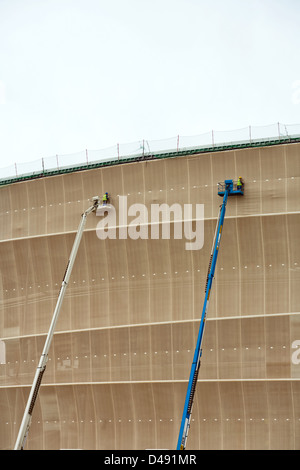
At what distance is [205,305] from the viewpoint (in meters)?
27.3

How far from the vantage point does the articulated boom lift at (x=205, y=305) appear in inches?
993

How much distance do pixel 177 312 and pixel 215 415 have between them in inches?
178

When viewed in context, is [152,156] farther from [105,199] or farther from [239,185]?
[239,185]

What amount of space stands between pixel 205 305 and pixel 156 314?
612 cm

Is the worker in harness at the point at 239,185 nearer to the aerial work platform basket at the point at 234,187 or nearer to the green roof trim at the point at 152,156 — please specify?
the aerial work platform basket at the point at 234,187

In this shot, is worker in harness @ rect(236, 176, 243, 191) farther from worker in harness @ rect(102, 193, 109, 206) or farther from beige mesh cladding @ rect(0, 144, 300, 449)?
worker in harness @ rect(102, 193, 109, 206)

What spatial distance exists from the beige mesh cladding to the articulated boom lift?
0.48 metres

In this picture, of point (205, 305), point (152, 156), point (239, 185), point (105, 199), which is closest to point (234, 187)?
point (239, 185)

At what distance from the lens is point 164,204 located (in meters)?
33.6

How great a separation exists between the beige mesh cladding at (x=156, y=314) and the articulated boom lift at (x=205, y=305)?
0.48 metres

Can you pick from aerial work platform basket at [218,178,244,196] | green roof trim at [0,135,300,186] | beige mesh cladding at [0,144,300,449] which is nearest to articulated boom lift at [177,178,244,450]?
aerial work platform basket at [218,178,244,196]

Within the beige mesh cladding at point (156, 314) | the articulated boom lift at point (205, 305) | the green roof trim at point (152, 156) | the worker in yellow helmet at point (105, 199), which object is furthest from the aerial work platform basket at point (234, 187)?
the worker in yellow helmet at point (105, 199)
